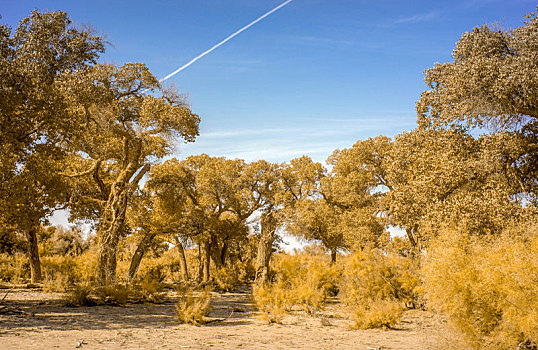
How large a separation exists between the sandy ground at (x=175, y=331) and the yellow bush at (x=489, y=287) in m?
0.99

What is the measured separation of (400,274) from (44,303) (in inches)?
460

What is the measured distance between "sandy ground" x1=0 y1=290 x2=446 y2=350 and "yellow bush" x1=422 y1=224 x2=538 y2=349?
99cm

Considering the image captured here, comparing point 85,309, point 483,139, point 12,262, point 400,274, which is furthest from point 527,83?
point 12,262

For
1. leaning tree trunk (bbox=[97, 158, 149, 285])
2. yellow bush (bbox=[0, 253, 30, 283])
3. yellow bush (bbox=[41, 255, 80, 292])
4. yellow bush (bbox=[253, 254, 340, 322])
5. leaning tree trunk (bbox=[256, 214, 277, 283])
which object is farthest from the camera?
yellow bush (bbox=[0, 253, 30, 283])

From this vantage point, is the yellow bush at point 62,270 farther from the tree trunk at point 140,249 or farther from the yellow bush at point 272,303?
the yellow bush at point 272,303

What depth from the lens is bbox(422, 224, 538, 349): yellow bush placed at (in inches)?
227

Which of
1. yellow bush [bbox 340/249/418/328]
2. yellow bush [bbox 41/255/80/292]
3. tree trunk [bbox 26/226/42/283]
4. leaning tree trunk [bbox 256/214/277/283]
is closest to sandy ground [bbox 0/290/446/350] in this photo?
yellow bush [bbox 340/249/418/328]

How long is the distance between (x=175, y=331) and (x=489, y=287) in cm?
655

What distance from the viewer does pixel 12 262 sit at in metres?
21.7

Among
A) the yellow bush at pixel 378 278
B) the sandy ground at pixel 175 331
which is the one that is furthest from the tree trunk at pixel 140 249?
the yellow bush at pixel 378 278

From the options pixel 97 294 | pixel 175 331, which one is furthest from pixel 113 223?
pixel 175 331

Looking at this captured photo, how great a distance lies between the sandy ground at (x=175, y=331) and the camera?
7285 mm

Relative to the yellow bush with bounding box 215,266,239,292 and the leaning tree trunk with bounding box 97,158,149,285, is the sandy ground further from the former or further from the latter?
the yellow bush with bounding box 215,266,239,292

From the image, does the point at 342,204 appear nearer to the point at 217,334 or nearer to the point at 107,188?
the point at 107,188
